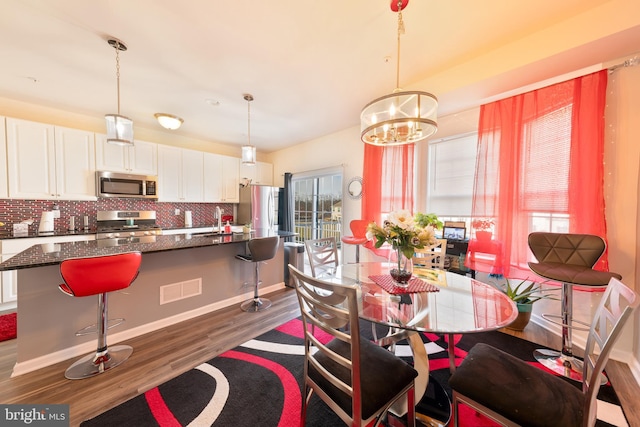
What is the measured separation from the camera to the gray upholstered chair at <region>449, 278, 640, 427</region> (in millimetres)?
882

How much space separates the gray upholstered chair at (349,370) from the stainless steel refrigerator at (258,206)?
13.5 feet

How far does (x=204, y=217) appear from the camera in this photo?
5191mm

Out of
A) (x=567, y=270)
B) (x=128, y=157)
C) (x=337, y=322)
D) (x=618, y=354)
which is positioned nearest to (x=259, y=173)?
(x=128, y=157)

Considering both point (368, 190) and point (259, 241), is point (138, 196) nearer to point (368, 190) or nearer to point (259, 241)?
point (259, 241)

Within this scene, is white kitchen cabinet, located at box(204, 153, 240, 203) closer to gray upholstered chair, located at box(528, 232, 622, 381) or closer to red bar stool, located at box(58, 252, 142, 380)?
red bar stool, located at box(58, 252, 142, 380)

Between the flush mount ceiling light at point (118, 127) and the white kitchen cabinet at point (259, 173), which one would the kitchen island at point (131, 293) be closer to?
the flush mount ceiling light at point (118, 127)

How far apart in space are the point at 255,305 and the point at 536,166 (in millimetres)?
3618

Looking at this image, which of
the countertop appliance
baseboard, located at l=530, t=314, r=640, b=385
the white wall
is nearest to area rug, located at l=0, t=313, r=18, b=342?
the countertop appliance

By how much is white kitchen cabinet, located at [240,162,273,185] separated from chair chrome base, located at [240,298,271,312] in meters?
3.32

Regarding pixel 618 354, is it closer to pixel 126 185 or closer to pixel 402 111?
pixel 402 111

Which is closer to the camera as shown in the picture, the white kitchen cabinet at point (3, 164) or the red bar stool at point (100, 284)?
the red bar stool at point (100, 284)

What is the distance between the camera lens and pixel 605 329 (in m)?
1.01

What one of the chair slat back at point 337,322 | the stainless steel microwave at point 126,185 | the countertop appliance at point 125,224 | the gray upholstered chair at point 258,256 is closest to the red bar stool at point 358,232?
the gray upholstered chair at point 258,256

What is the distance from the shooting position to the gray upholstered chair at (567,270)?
178 centimetres
